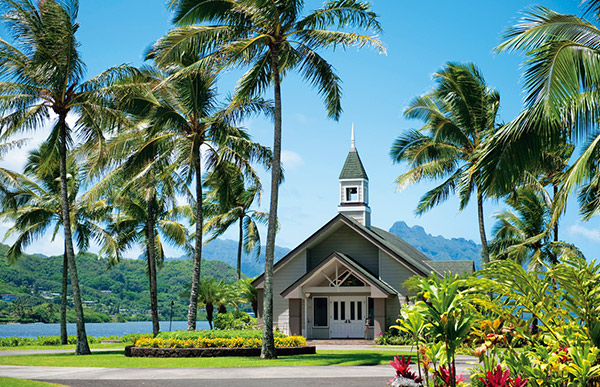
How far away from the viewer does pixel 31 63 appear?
891 inches

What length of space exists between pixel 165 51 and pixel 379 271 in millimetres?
18683

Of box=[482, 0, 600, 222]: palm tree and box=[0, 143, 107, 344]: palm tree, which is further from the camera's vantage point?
box=[0, 143, 107, 344]: palm tree

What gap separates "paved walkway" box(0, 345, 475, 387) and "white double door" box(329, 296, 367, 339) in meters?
15.9

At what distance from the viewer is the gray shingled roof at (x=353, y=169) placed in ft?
125

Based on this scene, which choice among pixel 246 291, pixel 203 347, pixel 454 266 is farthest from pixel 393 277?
pixel 203 347

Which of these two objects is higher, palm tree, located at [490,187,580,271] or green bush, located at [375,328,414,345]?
palm tree, located at [490,187,580,271]

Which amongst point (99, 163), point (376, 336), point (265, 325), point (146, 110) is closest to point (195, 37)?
point (146, 110)

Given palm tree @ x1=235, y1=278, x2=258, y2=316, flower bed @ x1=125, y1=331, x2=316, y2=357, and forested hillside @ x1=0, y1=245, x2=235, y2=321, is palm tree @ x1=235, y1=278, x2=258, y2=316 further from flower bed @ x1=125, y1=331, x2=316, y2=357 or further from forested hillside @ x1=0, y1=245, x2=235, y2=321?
forested hillside @ x1=0, y1=245, x2=235, y2=321

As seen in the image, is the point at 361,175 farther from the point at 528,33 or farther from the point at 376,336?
the point at 528,33

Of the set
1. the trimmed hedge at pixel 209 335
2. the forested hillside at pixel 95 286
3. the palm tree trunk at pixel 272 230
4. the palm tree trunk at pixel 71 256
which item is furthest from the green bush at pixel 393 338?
the forested hillside at pixel 95 286

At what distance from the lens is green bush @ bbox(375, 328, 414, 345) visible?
30.4 meters

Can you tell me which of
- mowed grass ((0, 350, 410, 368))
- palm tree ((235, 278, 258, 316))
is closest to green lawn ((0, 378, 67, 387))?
mowed grass ((0, 350, 410, 368))

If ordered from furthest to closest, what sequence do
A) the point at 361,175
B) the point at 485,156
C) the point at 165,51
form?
the point at 361,175
the point at 165,51
the point at 485,156

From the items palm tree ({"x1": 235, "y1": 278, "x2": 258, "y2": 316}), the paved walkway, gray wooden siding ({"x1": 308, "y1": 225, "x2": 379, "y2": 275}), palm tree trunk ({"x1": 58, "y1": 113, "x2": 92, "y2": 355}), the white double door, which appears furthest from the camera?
palm tree ({"x1": 235, "y1": 278, "x2": 258, "y2": 316})
